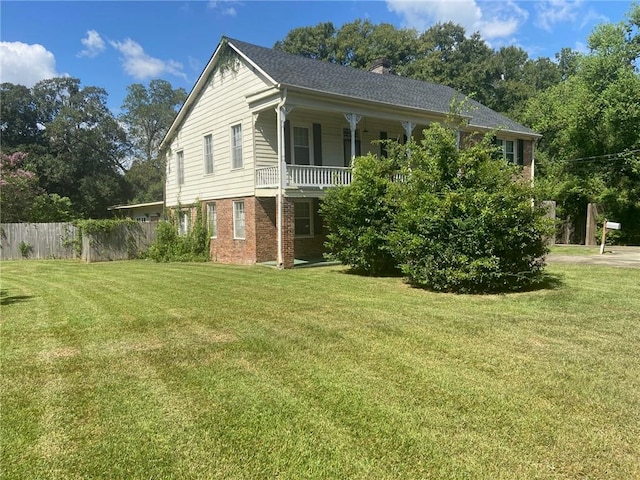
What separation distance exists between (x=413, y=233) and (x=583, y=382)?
18.8 ft

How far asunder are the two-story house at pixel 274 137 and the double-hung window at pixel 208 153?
0.13ft

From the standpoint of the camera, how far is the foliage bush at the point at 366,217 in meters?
11.5

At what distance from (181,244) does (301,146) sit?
21.3 ft

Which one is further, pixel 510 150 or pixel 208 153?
pixel 510 150

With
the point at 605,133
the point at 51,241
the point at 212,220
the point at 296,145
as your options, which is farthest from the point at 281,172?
the point at 605,133

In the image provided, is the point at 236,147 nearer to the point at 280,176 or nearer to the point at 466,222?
the point at 280,176

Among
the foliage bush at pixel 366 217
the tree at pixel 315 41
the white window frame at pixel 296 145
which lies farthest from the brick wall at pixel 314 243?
the tree at pixel 315 41

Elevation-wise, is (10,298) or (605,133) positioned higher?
(605,133)

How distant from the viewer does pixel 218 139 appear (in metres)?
18.2

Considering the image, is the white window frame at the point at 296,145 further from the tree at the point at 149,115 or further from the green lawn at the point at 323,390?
the tree at the point at 149,115

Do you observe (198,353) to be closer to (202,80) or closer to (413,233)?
(413,233)

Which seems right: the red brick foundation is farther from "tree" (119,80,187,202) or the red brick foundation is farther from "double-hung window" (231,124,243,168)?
"tree" (119,80,187,202)

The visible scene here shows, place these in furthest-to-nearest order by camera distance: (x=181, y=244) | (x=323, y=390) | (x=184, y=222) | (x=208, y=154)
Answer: (x=184, y=222)
(x=181, y=244)
(x=208, y=154)
(x=323, y=390)

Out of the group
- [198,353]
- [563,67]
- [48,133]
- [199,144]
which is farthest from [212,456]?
[563,67]
